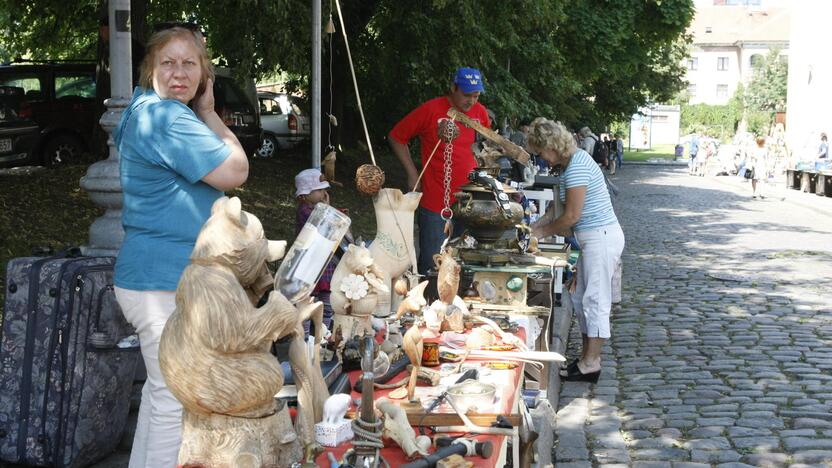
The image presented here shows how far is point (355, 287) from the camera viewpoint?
3.76 metres

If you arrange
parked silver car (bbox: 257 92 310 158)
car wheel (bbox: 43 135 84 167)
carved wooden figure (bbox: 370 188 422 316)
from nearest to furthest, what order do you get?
carved wooden figure (bbox: 370 188 422 316)
car wheel (bbox: 43 135 84 167)
parked silver car (bbox: 257 92 310 158)

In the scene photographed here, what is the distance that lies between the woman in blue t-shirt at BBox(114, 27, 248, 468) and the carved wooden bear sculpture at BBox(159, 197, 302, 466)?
70cm

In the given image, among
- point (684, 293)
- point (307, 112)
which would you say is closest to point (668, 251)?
point (684, 293)

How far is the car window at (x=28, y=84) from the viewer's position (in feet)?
56.0

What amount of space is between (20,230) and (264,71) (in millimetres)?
3063

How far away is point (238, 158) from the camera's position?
123 inches

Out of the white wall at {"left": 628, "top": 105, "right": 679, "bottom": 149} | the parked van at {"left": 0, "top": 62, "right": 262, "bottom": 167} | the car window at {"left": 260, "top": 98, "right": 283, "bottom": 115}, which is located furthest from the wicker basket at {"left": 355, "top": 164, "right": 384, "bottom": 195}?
the white wall at {"left": 628, "top": 105, "right": 679, "bottom": 149}

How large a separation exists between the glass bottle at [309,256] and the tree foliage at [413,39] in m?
6.06

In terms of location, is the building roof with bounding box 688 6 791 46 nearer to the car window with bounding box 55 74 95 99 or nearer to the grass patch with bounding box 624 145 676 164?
the grass patch with bounding box 624 145 676 164

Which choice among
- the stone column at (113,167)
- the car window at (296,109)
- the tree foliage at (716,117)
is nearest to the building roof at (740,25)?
the tree foliage at (716,117)

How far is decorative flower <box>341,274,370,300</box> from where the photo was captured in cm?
375

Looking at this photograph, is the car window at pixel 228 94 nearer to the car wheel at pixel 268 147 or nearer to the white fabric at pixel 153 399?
the car wheel at pixel 268 147

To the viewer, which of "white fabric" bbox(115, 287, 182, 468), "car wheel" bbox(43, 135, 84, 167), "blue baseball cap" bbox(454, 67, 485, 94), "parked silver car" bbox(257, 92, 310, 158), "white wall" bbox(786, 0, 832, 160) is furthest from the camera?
"white wall" bbox(786, 0, 832, 160)

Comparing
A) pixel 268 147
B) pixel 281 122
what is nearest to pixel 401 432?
pixel 268 147
